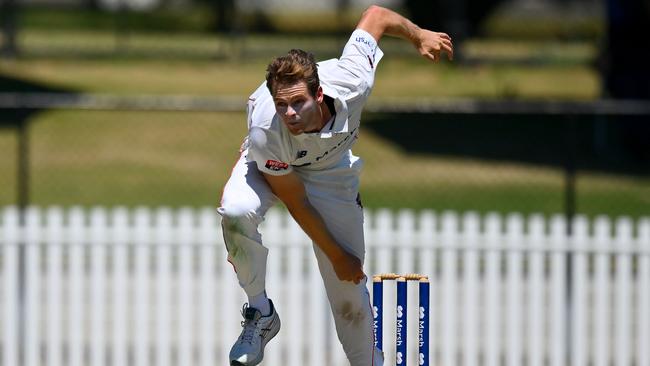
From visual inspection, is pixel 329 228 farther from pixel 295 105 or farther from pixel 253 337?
pixel 295 105

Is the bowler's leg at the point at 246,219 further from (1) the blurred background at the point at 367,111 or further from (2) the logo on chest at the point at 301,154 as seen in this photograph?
(1) the blurred background at the point at 367,111

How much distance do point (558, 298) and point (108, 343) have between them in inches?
129

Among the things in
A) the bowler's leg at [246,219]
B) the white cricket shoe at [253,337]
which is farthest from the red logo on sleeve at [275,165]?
the white cricket shoe at [253,337]

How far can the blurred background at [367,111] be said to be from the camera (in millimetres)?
14312

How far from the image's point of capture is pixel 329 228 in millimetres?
5754

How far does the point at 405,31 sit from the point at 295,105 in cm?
94

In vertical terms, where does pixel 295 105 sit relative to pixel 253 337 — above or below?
above

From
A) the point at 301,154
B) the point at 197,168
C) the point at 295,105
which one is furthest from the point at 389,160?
the point at 295,105

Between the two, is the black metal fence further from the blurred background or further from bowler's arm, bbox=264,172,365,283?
bowler's arm, bbox=264,172,365,283

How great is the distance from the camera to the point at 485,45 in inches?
1021

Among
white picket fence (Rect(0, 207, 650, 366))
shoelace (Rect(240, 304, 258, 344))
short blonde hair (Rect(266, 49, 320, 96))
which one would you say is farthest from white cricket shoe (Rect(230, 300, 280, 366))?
white picket fence (Rect(0, 207, 650, 366))

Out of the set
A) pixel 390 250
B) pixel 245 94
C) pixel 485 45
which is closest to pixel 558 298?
pixel 390 250

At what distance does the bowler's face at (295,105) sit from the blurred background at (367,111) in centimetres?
434

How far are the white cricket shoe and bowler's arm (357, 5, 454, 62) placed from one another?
1.34 meters
